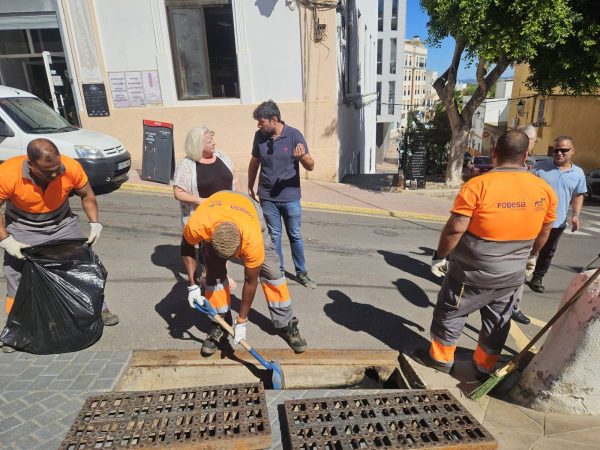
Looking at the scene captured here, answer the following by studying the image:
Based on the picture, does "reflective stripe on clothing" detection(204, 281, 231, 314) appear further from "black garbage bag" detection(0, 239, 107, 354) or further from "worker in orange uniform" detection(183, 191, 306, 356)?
"black garbage bag" detection(0, 239, 107, 354)

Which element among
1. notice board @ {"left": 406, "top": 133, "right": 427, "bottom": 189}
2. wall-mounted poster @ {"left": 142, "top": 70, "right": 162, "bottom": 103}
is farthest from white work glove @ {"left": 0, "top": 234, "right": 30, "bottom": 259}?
notice board @ {"left": 406, "top": 133, "right": 427, "bottom": 189}

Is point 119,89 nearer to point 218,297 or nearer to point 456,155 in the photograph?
point 218,297

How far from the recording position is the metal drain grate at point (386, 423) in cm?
241

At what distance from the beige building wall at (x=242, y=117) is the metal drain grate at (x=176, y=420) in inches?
317

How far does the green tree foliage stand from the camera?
308 inches

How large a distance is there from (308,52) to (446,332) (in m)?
8.29

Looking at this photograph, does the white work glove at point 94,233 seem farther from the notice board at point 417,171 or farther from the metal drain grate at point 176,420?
the notice board at point 417,171

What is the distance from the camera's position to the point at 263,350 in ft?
11.0

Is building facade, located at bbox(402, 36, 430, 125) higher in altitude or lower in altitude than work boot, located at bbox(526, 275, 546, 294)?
higher

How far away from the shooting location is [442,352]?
298 cm

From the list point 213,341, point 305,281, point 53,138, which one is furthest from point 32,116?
point 213,341

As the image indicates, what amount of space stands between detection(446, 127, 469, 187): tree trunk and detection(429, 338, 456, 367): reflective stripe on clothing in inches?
365

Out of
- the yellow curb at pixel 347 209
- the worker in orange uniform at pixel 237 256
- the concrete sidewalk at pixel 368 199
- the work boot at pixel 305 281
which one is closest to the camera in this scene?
the worker in orange uniform at pixel 237 256

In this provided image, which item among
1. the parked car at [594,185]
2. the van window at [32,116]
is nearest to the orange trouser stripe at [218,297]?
the van window at [32,116]
